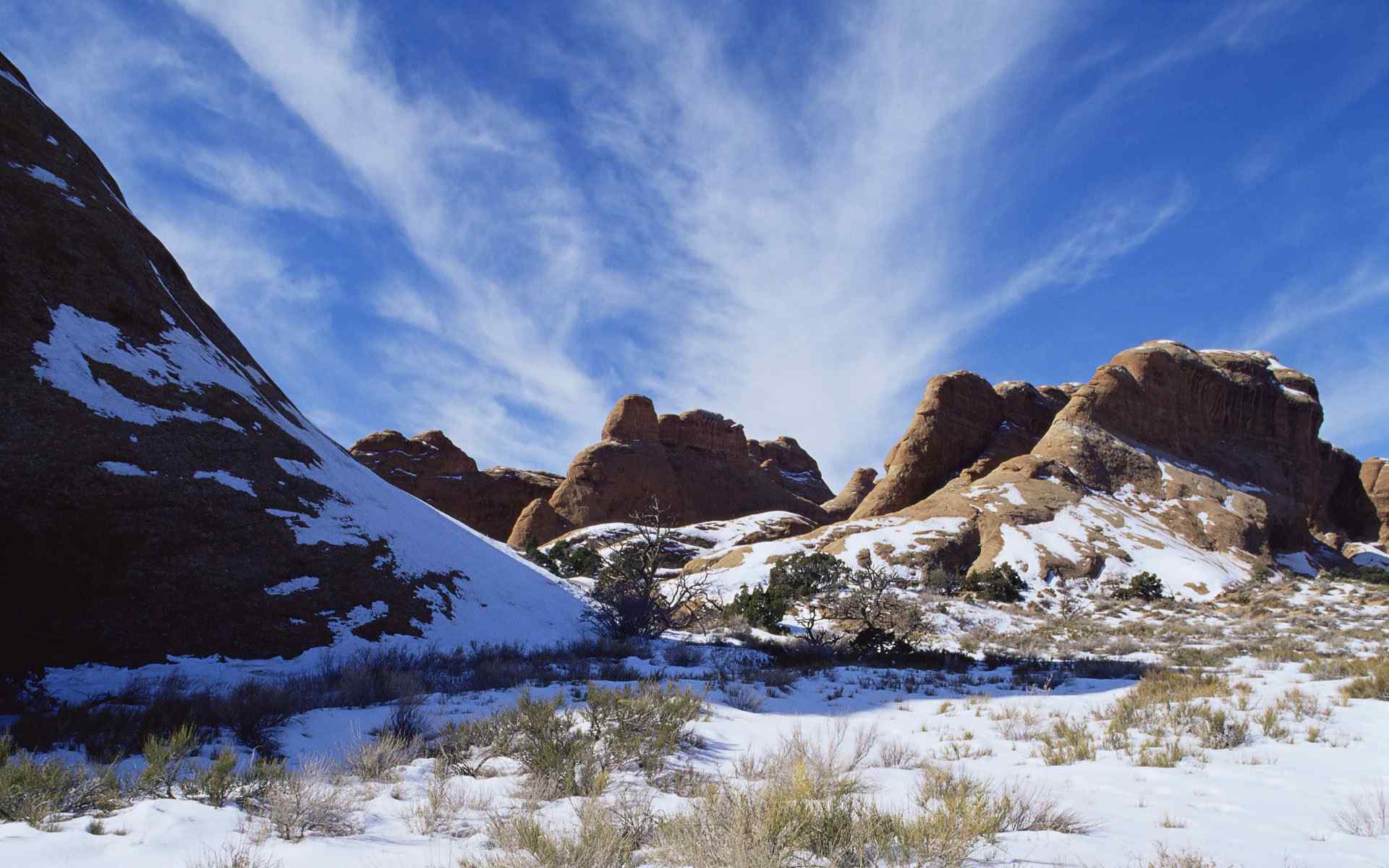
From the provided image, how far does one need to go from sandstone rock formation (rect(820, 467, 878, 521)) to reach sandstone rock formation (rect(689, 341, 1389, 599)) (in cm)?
1998

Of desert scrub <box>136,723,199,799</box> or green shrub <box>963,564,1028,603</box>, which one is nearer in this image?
desert scrub <box>136,723,199,799</box>

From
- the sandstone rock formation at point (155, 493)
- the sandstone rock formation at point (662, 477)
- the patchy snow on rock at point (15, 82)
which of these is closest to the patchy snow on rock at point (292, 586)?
the sandstone rock formation at point (155, 493)

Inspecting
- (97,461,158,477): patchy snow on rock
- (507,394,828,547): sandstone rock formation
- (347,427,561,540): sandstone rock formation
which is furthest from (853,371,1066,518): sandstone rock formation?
(97,461,158,477): patchy snow on rock

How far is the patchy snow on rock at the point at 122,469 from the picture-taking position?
36.6 feet

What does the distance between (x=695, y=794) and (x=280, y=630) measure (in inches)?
391

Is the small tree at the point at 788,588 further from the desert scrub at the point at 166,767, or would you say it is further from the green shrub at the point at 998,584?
the desert scrub at the point at 166,767

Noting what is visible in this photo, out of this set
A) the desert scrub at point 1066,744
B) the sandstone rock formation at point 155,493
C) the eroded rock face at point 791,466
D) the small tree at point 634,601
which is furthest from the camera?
the eroded rock face at point 791,466

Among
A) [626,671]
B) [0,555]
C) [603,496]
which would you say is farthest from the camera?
[603,496]

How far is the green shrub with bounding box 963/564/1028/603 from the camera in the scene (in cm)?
3141

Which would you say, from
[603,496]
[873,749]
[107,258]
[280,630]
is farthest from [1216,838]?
[603,496]

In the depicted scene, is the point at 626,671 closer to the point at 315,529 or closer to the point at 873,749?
the point at 873,749

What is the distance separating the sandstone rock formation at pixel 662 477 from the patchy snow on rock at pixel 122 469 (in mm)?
→ 51209

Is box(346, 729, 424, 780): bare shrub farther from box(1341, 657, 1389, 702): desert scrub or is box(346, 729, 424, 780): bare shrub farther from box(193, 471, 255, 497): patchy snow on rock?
box(1341, 657, 1389, 702): desert scrub

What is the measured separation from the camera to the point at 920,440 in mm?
58938
